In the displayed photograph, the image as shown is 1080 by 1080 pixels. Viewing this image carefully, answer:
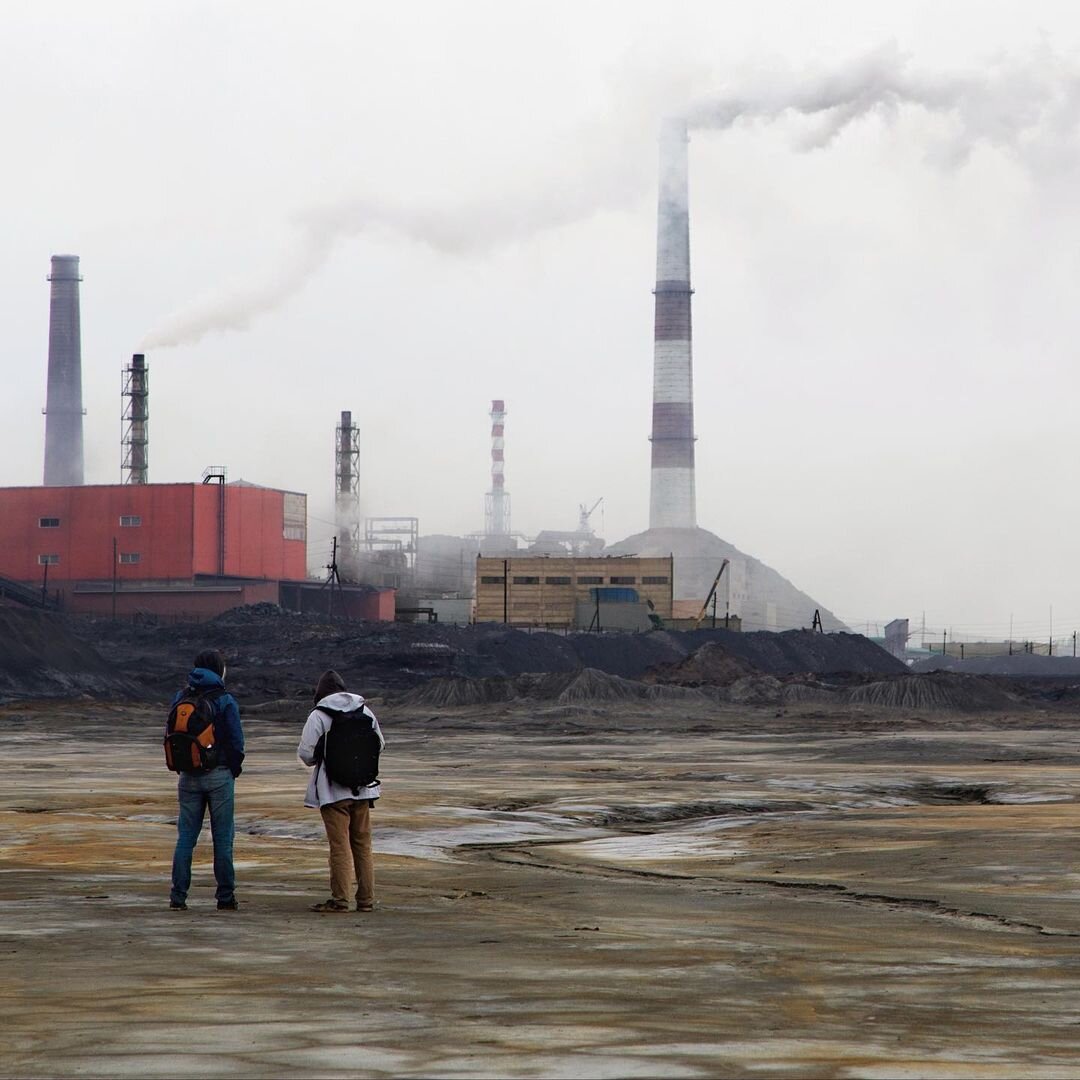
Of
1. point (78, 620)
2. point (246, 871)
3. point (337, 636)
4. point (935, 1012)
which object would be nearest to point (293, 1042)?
point (935, 1012)

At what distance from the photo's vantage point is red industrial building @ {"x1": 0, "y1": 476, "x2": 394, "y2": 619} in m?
93.5

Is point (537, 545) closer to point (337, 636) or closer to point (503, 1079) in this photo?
point (337, 636)

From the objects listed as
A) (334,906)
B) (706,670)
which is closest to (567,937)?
(334,906)

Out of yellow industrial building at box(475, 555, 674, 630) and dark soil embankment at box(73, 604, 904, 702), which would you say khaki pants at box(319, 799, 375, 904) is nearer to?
dark soil embankment at box(73, 604, 904, 702)

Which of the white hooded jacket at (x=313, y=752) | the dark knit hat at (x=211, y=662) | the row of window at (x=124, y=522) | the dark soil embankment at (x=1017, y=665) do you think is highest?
the row of window at (x=124, y=522)

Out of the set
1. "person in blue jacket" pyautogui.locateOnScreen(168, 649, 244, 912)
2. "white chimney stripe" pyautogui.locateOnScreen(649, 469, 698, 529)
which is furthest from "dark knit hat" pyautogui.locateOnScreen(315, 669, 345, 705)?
"white chimney stripe" pyautogui.locateOnScreen(649, 469, 698, 529)

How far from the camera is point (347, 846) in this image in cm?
1133

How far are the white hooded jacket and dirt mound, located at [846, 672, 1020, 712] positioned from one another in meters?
51.1

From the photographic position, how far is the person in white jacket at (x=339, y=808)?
11.1m

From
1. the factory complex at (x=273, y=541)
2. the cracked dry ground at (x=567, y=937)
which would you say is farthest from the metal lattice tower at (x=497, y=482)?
the cracked dry ground at (x=567, y=937)

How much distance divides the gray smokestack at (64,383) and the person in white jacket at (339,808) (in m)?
105

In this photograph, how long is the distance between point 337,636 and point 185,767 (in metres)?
70.5

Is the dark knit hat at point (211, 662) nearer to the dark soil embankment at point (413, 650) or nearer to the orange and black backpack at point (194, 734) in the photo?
the orange and black backpack at point (194, 734)

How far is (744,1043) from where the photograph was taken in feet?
21.1
